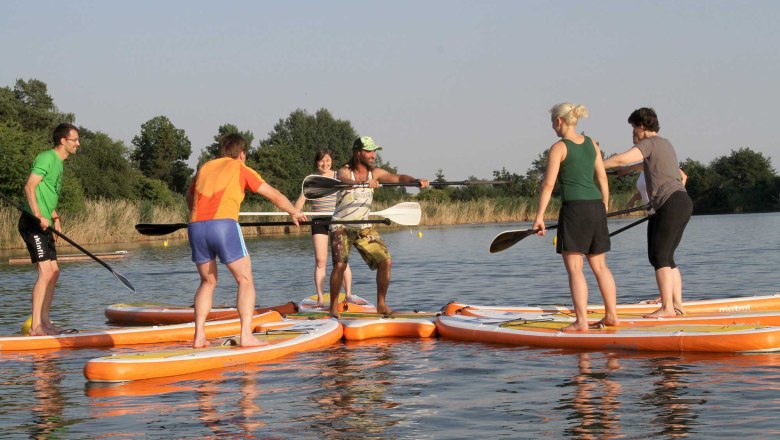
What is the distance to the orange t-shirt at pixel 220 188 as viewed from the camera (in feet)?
26.1

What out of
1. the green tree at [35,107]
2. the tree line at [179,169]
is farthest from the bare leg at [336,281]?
the green tree at [35,107]

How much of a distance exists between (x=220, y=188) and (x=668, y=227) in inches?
163

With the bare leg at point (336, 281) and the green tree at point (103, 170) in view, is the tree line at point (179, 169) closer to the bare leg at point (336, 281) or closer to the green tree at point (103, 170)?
the green tree at point (103, 170)

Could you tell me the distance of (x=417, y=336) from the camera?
32.7 ft

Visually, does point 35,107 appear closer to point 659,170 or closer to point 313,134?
point 313,134

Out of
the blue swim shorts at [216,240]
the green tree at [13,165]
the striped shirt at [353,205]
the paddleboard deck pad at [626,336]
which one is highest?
the green tree at [13,165]

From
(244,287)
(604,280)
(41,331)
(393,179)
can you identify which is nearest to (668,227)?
(604,280)

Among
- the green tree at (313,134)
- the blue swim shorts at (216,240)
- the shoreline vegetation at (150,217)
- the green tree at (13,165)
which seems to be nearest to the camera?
the blue swim shorts at (216,240)

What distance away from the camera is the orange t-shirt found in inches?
313

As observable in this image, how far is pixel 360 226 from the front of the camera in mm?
10328

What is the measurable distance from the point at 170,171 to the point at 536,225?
60.6 m

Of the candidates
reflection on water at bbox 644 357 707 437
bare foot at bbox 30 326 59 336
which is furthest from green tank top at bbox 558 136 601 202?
bare foot at bbox 30 326 59 336

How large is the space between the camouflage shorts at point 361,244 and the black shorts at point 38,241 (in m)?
2.80

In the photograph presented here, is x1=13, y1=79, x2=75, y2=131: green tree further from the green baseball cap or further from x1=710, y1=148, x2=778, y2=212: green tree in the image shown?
the green baseball cap
